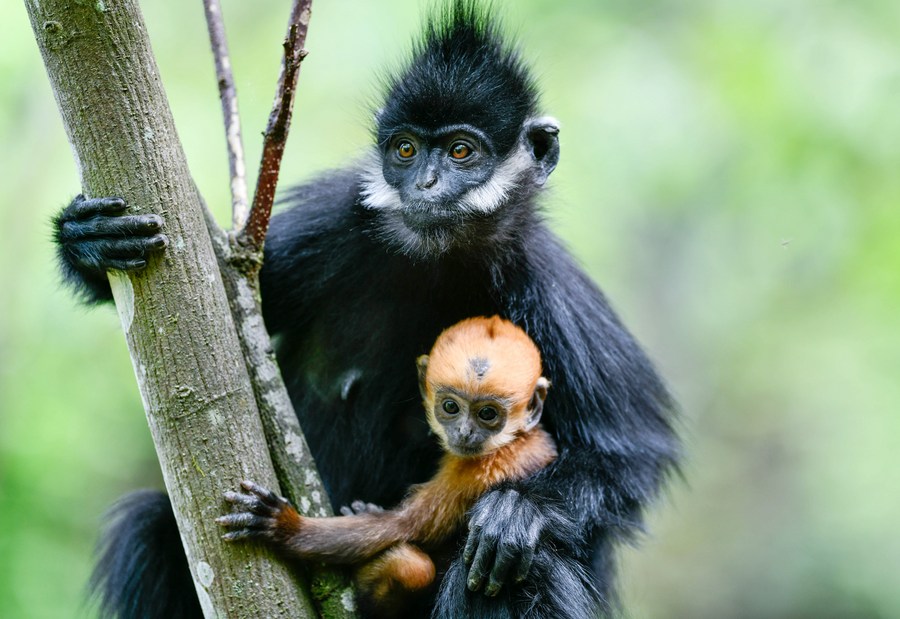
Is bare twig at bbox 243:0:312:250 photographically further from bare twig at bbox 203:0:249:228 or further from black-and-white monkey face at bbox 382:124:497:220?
black-and-white monkey face at bbox 382:124:497:220

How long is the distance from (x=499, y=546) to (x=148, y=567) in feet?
5.13

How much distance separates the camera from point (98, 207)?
2.91 metres

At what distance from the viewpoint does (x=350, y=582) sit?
3.28 meters

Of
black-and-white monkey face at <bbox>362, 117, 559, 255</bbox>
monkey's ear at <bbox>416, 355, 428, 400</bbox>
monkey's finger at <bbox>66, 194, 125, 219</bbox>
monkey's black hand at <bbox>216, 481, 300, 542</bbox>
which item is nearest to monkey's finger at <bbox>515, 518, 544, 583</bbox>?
monkey's ear at <bbox>416, 355, 428, 400</bbox>

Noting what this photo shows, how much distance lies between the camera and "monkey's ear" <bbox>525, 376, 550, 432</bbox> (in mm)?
3729

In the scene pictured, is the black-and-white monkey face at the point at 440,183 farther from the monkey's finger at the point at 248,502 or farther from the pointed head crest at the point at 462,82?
the monkey's finger at the point at 248,502

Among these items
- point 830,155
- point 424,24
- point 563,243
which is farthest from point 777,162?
point 424,24

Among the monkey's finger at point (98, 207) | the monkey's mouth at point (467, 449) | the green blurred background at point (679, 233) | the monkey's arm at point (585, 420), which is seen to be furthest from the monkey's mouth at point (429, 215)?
the green blurred background at point (679, 233)

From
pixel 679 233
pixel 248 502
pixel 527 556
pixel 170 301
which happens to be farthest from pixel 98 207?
pixel 679 233

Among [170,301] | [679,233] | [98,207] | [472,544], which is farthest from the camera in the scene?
[679,233]

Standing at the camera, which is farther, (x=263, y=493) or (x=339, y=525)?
(x=339, y=525)

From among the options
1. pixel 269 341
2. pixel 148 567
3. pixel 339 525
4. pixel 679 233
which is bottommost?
pixel 148 567

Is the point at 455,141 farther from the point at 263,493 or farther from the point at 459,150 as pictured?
the point at 263,493

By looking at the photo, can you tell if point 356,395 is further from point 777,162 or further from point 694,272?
point 694,272
